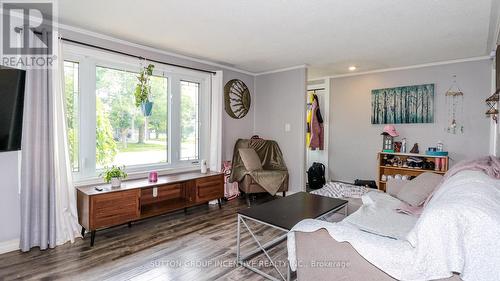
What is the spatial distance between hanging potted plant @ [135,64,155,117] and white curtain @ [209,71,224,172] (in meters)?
1.03

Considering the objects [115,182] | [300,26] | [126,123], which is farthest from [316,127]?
[115,182]

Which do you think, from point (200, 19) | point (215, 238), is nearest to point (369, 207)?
point (215, 238)

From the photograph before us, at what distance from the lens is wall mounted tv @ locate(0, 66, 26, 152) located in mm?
2236

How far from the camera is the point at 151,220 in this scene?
3.36m

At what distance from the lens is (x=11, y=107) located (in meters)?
2.30

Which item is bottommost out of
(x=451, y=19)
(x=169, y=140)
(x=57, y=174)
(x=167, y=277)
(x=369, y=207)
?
(x=167, y=277)

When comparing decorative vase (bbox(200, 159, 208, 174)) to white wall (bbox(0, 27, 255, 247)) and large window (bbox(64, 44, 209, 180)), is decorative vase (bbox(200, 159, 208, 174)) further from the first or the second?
white wall (bbox(0, 27, 255, 247))

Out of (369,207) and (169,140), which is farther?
(169,140)

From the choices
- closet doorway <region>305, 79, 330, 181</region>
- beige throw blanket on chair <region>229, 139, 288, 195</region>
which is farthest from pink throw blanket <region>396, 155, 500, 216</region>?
closet doorway <region>305, 79, 330, 181</region>

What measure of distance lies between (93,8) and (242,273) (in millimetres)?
2664

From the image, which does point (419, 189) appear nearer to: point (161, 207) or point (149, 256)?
point (149, 256)

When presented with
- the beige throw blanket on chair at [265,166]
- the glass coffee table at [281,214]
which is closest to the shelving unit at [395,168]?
the beige throw blanket on chair at [265,166]

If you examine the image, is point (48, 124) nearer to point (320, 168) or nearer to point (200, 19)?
point (200, 19)

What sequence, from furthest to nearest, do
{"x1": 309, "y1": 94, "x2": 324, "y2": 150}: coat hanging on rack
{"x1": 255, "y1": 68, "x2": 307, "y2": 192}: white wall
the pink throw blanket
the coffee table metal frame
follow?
{"x1": 309, "y1": 94, "x2": 324, "y2": 150}: coat hanging on rack
{"x1": 255, "y1": 68, "x2": 307, "y2": 192}: white wall
the coffee table metal frame
the pink throw blanket
